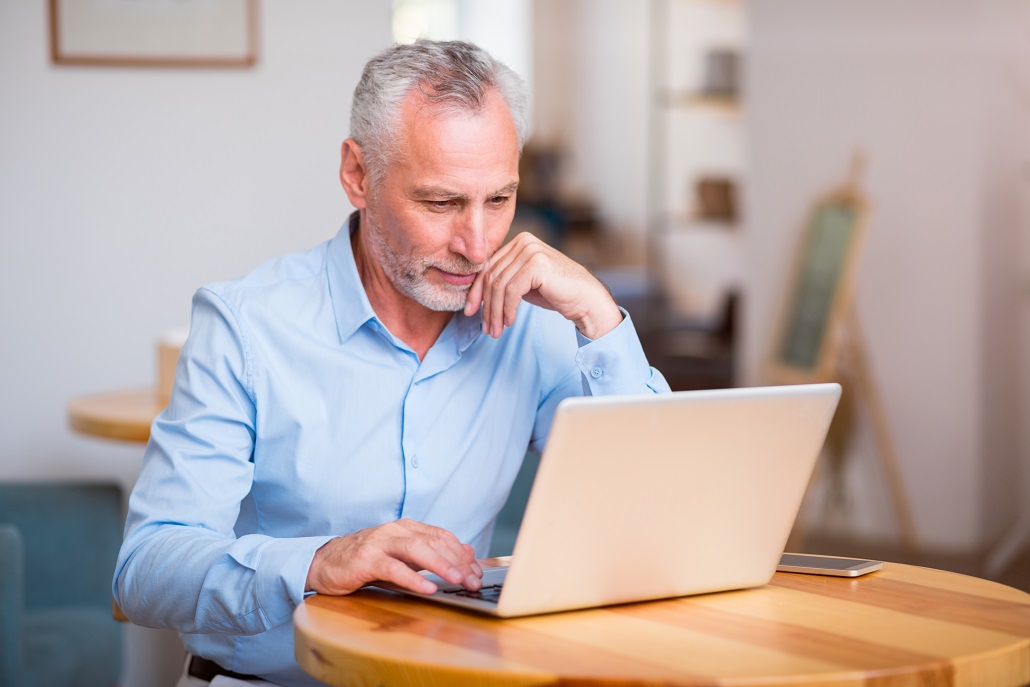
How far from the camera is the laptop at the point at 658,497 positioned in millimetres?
1016

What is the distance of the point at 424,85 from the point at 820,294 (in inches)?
127

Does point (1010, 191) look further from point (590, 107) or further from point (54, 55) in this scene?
point (590, 107)

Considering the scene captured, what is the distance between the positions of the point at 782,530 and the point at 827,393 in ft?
0.50

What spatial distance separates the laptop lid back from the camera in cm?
101

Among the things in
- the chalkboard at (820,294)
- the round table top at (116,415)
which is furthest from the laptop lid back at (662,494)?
the chalkboard at (820,294)

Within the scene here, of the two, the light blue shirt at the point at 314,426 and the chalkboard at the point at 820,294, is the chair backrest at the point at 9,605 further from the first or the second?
the chalkboard at the point at 820,294

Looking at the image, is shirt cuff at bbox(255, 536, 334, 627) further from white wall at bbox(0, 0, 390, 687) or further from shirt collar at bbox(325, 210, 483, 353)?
white wall at bbox(0, 0, 390, 687)

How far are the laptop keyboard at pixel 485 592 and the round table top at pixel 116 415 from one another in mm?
1349

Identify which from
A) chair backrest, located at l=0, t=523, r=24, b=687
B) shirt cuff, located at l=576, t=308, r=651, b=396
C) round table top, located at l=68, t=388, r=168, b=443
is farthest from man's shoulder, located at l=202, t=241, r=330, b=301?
round table top, located at l=68, t=388, r=168, b=443

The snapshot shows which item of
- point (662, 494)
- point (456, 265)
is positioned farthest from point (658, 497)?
point (456, 265)

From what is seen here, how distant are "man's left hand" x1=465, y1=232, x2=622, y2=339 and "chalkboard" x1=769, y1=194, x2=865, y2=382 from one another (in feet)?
9.80

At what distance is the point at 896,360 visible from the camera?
14.8 feet


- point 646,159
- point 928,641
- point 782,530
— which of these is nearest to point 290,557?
point 782,530

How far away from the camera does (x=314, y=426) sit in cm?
143
